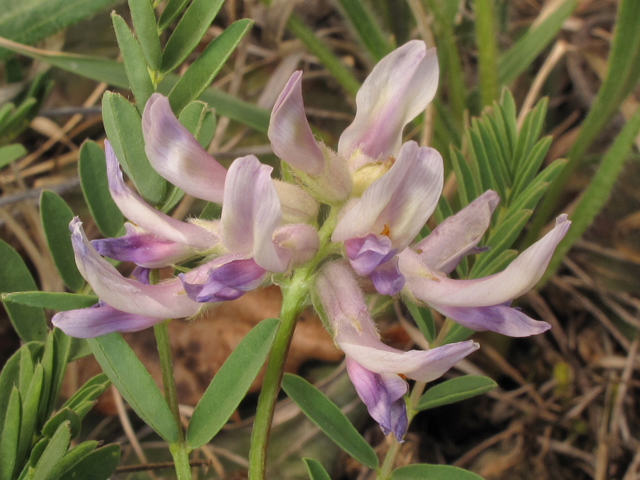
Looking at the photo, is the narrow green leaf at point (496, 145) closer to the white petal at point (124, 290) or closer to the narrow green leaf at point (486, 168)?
the narrow green leaf at point (486, 168)

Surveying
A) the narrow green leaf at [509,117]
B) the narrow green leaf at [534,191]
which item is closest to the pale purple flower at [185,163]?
the narrow green leaf at [534,191]

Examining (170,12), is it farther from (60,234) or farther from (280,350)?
(280,350)

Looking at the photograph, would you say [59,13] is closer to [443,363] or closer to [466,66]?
[443,363]

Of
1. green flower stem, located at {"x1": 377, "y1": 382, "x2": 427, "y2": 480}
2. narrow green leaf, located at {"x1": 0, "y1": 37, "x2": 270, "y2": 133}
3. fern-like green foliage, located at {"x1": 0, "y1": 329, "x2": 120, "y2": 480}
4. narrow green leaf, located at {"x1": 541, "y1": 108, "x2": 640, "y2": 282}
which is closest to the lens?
fern-like green foliage, located at {"x1": 0, "y1": 329, "x2": 120, "y2": 480}

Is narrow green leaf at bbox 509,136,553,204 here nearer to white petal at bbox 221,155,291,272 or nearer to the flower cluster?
the flower cluster

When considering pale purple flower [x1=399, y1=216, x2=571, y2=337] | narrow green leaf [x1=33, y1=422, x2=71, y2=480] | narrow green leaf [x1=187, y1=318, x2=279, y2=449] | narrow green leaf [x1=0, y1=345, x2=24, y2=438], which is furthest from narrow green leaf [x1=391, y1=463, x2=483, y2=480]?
narrow green leaf [x1=0, y1=345, x2=24, y2=438]

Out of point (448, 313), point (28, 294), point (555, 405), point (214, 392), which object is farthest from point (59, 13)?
point (555, 405)

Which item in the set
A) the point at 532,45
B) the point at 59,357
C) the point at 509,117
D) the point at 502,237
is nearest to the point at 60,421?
the point at 59,357

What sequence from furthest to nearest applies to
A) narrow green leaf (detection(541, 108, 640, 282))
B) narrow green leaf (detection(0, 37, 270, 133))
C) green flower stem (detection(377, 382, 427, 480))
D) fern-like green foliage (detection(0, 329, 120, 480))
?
1. narrow green leaf (detection(541, 108, 640, 282))
2. narrow green leaf (detection(0, 37, 270, 133))
3. green flower stem (detection(377, 382, 427, 480))
4. fern-like green foliage (detection(0, 329, 120, 480))
